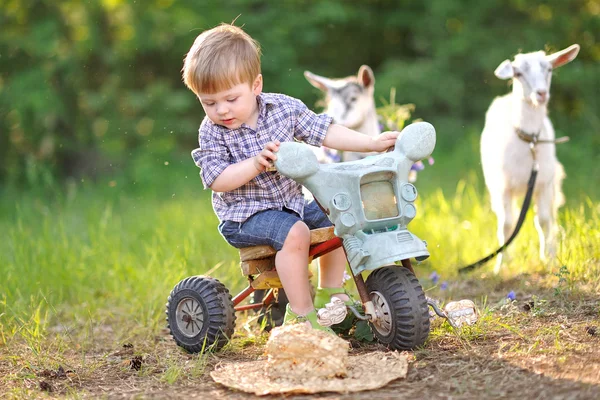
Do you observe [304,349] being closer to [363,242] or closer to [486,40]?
[363,242]

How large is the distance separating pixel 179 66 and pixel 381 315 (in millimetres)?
9596

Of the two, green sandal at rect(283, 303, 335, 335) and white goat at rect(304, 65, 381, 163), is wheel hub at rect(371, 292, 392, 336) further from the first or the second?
white goat at rect(304, 65, 381, 163)

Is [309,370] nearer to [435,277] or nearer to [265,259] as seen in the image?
[265,259]

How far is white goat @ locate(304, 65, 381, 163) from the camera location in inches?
221

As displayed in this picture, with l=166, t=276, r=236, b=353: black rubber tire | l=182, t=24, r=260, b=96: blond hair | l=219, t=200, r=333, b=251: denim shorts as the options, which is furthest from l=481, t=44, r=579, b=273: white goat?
l=182, t=24, r=260, b=96: blond hair

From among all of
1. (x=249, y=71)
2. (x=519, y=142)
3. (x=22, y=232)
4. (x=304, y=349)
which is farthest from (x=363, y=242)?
(x=22, y=232)

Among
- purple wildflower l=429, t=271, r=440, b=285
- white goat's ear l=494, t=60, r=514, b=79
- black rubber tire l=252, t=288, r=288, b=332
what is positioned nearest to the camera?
black rubber tire l=252, t=288, r=288, b=332

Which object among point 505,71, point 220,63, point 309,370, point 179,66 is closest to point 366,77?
point 505,71

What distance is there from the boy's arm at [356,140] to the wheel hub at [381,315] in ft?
2.06

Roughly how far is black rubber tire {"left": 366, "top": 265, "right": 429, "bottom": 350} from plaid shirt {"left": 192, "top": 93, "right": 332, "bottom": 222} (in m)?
0.57

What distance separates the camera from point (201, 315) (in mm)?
3236

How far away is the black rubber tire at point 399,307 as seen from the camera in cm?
281

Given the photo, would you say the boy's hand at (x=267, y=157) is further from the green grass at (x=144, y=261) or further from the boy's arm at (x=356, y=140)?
the green grass at (x=144, y=261)

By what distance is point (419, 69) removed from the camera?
10.8m
